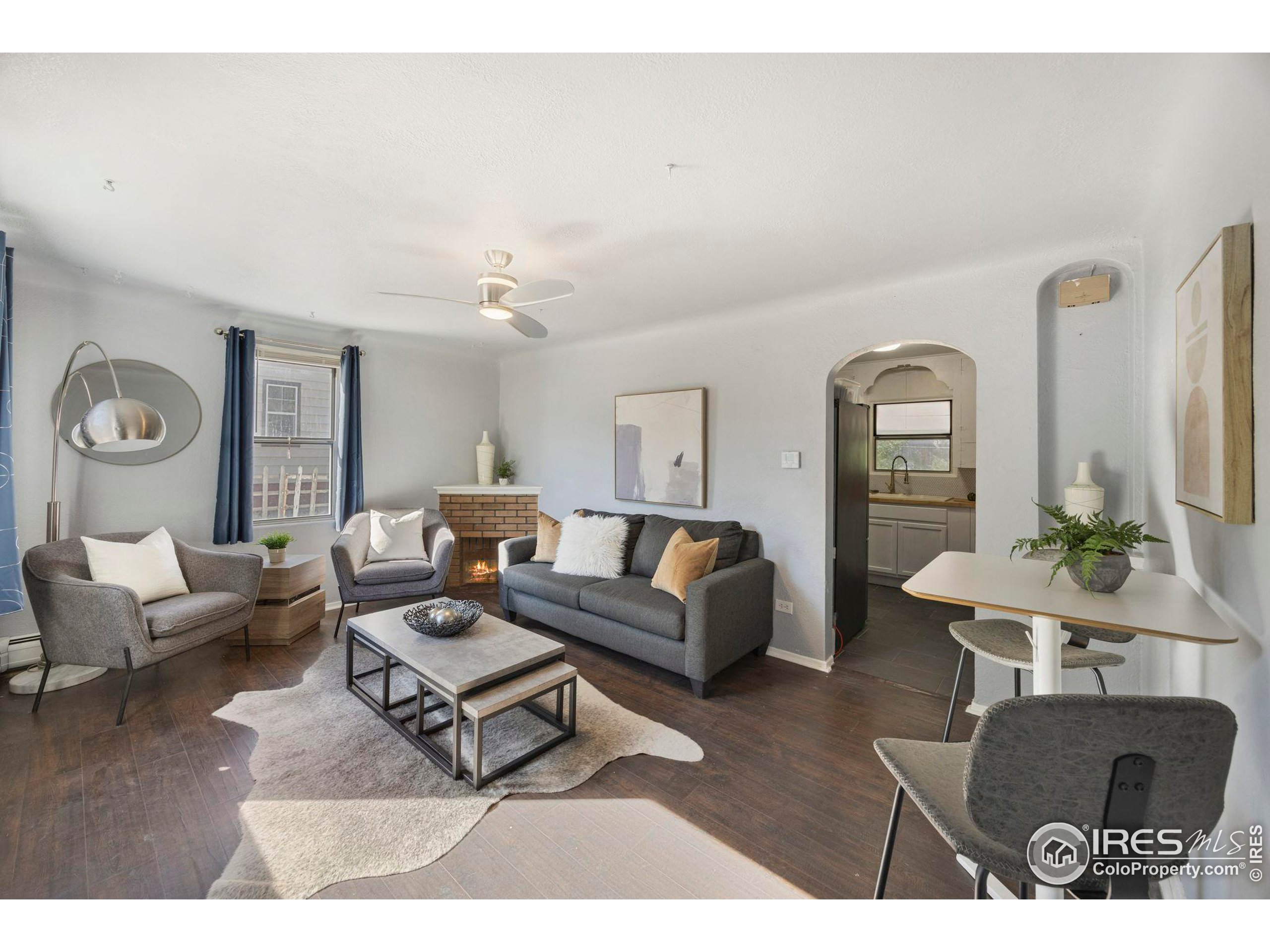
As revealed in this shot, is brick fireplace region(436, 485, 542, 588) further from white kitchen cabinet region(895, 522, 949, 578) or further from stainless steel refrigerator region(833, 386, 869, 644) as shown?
white kitchen cabinet region(895, 522, 949, 578)

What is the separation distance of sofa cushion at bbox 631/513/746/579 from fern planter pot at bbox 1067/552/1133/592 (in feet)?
7.07

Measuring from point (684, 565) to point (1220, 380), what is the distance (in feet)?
7.78

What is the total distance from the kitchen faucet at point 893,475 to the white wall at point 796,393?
2.92 m

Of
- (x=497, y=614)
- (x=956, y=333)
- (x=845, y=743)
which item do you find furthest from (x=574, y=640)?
(x=956, y=333)

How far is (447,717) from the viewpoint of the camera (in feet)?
8.63

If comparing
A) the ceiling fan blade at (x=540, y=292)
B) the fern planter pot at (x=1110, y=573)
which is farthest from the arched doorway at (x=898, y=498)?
the fern planter pot at (x=1110, y=573)

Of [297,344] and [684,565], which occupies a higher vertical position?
[297,344]

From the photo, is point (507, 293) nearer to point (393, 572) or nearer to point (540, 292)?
point (540, 292)

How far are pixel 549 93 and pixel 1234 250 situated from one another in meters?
1.72

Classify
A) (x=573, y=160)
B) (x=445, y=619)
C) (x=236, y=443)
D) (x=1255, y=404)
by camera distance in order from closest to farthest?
(x=1255, y=404)
(x=573, y=160)
(x=445, y=619)
(x=236, y=443)

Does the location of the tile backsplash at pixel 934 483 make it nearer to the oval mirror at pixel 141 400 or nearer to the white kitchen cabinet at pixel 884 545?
the white kitchen cabinet at pixel 884 545

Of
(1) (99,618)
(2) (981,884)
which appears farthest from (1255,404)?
(1) (99,618)

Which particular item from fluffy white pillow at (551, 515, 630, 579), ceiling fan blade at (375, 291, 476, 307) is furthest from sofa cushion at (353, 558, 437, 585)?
ceiling fan blade at (375, 291, 476, 307)
